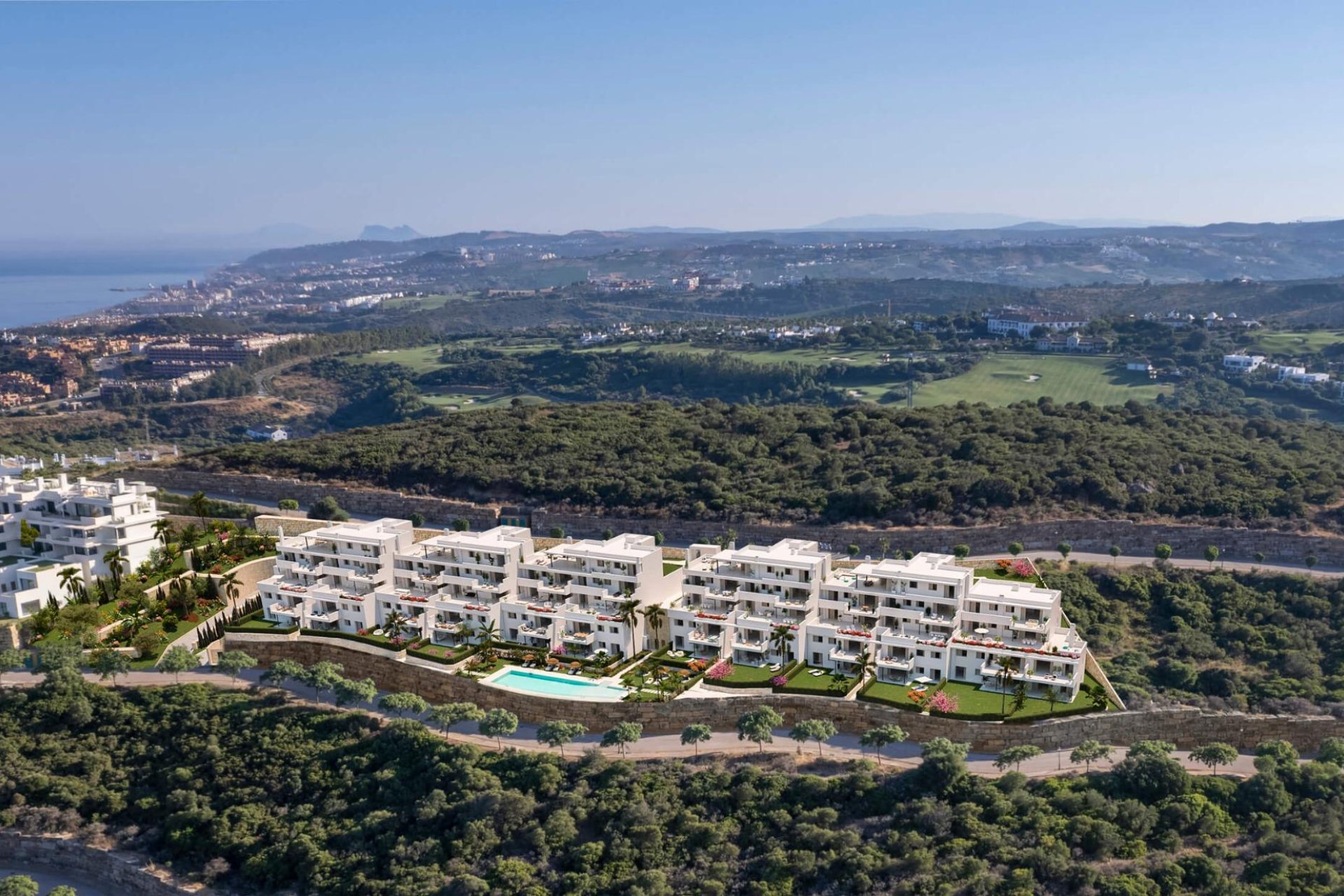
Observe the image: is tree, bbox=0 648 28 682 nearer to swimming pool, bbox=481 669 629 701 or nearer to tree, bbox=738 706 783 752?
swimming pool, bbox=481 669 629 701

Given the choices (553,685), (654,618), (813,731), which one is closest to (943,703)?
(813,731)

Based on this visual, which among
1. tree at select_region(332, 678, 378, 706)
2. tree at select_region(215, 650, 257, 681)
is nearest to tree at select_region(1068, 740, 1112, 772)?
tree at select_region(332, 678, 378, 706)

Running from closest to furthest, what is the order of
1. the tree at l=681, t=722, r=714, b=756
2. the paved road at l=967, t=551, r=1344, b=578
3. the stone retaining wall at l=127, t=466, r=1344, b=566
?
the tree at l=681, t=722, r=714, b=756 < the paved road at l=967, t=551, r=1344, b=578 < the stone retaining wall at l=127, t=466, r=1344, b=566

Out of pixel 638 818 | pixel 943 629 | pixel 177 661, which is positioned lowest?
pixel 638 818

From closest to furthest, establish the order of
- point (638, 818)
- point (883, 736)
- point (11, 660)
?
point (638, 818), point (883, 736), point (11, 660)

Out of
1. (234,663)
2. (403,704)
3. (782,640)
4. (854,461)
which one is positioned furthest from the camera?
(854,461)

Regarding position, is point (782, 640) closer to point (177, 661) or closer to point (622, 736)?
point (622, 736)

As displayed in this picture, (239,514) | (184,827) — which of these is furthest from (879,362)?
(184,827)
